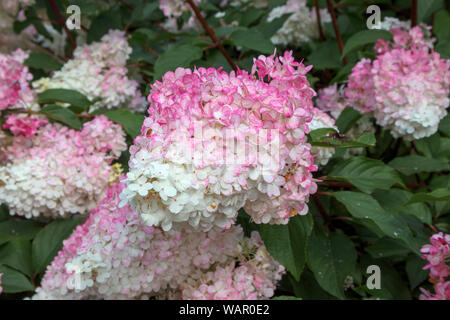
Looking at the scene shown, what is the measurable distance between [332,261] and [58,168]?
0.94 m

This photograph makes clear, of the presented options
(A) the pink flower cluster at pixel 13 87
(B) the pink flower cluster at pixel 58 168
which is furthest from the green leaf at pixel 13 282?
(A) the pink flower cluster at pixel 13 87

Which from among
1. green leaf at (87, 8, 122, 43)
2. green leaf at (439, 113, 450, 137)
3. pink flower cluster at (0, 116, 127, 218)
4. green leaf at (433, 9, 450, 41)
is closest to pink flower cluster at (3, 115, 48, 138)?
pink flower cluster at (0, 116, 127, 218)

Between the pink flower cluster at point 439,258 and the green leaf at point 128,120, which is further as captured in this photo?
the green leaf at point 128,120

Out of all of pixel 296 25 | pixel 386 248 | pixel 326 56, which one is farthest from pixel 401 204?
pixel 296 25

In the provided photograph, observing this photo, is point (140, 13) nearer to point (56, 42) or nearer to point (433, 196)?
point (56, 42)

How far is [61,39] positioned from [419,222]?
1.95 m

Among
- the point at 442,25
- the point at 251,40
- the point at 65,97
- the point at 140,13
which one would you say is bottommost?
the point at 65,97

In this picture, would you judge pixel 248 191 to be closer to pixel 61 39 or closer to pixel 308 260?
pixel 308 260

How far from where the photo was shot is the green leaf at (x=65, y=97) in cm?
165

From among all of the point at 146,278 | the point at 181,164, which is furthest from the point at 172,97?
the point at 146,278

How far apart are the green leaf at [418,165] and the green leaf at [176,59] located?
77cm

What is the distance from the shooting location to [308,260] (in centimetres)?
128

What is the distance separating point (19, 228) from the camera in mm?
1586

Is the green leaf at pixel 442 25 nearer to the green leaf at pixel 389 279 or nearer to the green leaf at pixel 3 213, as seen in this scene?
the green leaf at pixel 389 279
